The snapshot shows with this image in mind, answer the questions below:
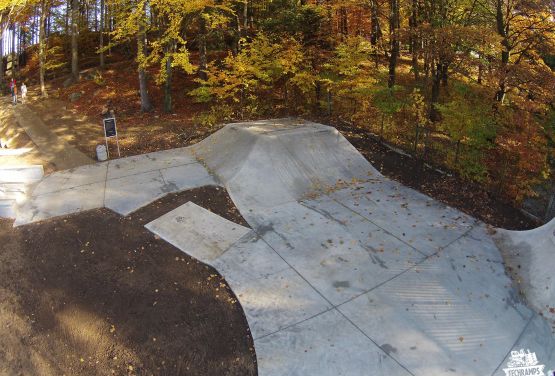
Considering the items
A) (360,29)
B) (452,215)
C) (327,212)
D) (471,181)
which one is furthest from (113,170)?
(360,29)

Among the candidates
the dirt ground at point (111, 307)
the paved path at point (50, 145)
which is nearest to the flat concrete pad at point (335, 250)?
the dirt ground at point (111, 307)

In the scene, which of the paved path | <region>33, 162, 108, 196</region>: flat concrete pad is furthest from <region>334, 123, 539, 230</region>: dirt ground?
the paved path

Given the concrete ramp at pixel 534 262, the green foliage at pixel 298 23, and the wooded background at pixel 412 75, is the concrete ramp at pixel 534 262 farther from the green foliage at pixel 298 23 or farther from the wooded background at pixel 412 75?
the green foliage at pixel 298 23

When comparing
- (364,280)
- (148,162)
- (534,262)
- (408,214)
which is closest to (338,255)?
(364,280)

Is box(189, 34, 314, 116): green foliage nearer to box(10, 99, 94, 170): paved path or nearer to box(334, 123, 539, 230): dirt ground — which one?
box(334, 123, 539, 230): dirt ground

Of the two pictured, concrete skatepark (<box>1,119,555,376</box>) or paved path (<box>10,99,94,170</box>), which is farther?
paved path (<box>10,99,94,170</box>)

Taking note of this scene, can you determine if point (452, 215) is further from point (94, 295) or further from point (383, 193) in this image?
point (94, 295)
